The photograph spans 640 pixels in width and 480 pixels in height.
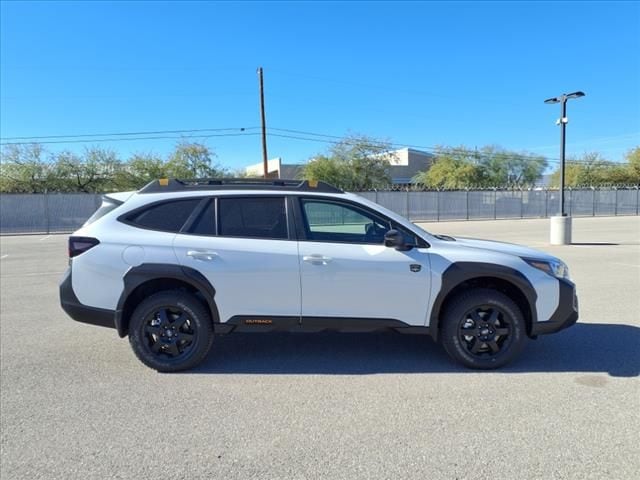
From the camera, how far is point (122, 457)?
2613 mm

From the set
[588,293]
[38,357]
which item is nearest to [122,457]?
[38,357]

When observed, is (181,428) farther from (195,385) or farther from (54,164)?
(54,164)

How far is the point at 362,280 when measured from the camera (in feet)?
12.2

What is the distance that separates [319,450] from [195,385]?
1412 mm

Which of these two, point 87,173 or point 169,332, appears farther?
point 87,173

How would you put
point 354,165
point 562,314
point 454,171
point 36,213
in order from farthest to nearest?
point 454,171, point 354,165, point 36,213, point 562,314

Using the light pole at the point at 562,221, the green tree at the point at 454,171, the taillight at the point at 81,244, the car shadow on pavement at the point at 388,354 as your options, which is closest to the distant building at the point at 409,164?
the green tree at the point at 454,171

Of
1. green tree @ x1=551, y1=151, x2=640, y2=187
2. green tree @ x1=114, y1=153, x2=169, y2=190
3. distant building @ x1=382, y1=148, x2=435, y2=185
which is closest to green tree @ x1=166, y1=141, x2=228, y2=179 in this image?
green tree @ x1=114, y1=153, x2=169, y2=190

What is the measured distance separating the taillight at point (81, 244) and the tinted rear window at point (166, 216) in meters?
0.36

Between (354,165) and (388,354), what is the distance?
39036 millimetres

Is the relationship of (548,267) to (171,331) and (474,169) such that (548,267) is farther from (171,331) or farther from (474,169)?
(474,169)

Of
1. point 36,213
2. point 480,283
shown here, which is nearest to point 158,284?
point 480,283

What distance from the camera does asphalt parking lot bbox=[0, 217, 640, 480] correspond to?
2535mm

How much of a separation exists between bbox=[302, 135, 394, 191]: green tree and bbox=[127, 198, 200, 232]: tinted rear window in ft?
120
